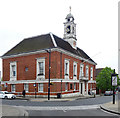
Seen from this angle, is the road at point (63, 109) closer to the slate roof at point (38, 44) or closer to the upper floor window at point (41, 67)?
the upper floor window at point (41, 67)

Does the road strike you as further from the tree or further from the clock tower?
the tree

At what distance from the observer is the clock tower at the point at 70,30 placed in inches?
1548

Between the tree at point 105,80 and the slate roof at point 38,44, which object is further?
the tree at point 105,80

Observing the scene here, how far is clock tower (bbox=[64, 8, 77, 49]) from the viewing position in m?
39.3

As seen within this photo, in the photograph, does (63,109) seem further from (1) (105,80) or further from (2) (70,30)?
(1) (105,80)

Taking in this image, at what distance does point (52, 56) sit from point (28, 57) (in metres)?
6.38

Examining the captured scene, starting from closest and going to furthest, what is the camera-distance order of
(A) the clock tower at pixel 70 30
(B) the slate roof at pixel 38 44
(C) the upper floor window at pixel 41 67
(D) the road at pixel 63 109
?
(D) the road at pixel 63 109, (C) the upper floor window at pixel 41 67, (B) the slate roof at pixel 38 44, (A) the clock tower at pixel 70 30

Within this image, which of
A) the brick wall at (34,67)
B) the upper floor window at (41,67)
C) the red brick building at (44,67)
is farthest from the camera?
the upper floor window at (41,67)

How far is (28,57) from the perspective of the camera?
32594mm

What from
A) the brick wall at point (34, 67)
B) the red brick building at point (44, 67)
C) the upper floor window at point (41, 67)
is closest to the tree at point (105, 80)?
the red brick building at point (44, 67)

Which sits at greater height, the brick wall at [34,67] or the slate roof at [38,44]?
the slate roof at [38,44]

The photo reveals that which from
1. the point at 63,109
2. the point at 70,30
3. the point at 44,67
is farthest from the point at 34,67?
the point at 63,109

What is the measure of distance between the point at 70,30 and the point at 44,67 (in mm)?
14372

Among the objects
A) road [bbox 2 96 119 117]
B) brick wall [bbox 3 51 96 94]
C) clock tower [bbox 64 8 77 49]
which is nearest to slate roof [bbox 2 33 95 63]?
brick wall [bbox 3 51 96 94]
